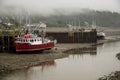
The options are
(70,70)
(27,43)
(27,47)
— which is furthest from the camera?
(27,47)

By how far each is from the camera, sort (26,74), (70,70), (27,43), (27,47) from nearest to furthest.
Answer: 1. (26,74)
2. (70,70)
3. (27,43)
4. (27,47)

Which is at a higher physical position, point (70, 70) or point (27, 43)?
point (27, 43)

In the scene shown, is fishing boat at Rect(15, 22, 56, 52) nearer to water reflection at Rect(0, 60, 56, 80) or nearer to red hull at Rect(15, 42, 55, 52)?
red hull at Rect(15, 42, 55, 52)

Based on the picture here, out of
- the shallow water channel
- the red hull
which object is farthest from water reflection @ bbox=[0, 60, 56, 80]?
the red hull

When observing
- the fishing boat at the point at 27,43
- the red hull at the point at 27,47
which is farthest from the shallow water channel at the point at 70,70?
the fishing boat at the point at 27,43

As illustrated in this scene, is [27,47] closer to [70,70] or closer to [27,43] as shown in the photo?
[27,43]

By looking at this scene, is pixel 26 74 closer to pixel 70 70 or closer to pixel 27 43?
pixel 70 70

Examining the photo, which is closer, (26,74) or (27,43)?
(26,74)

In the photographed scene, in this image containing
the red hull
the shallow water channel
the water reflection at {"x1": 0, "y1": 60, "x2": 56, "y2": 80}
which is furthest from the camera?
the red hull

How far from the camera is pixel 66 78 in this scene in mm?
36969

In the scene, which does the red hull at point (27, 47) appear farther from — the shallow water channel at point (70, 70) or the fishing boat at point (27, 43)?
the shallow water channel at point (70, 70)

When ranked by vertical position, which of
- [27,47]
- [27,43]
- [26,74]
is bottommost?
[26,74]

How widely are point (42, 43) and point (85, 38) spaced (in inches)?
1072

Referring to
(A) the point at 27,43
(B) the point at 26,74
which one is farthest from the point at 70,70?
(A) the point at 27,43
